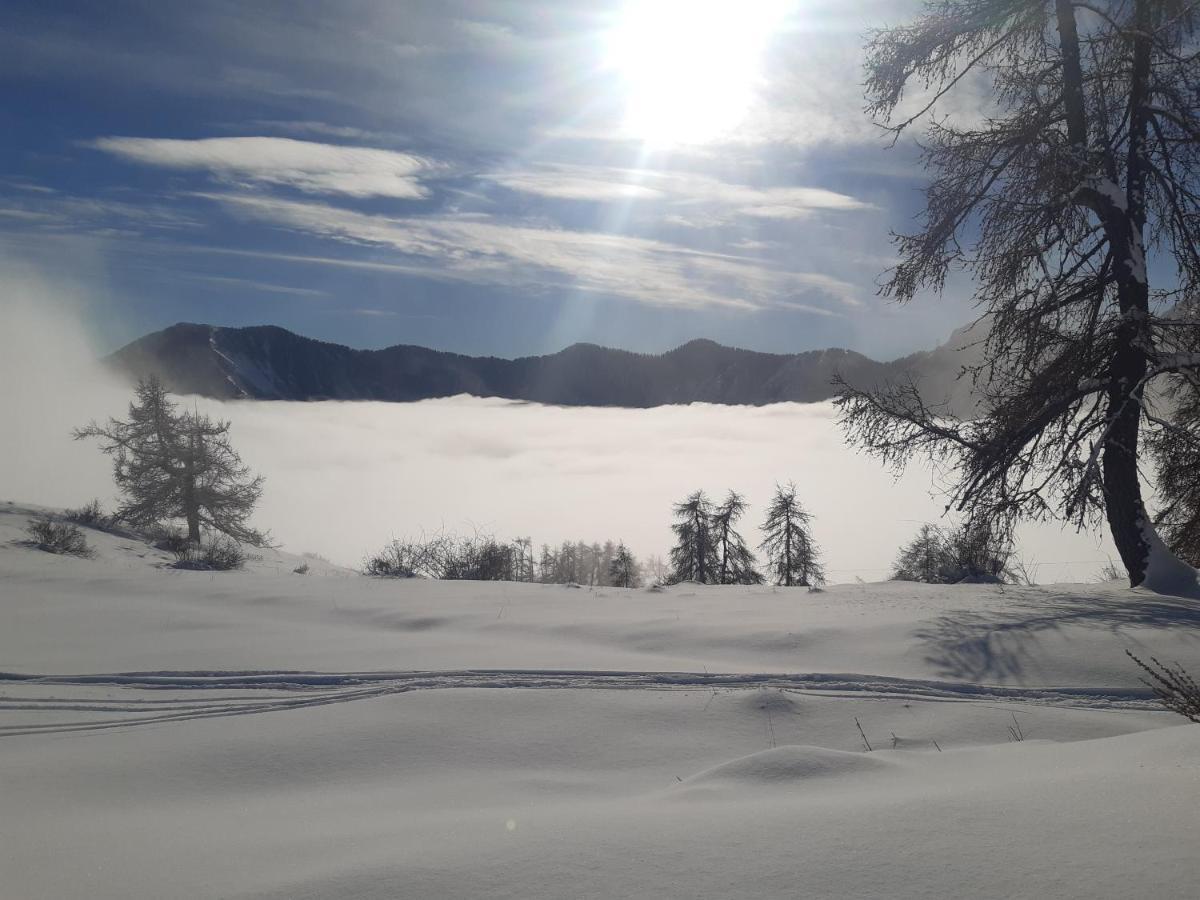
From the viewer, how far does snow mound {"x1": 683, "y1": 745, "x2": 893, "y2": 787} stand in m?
3.27

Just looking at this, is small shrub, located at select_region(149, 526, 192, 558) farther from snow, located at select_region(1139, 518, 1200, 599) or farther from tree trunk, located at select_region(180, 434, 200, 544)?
snow, located at select_region(1139, 518, 1200, 599)

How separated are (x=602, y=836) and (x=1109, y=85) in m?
9.77

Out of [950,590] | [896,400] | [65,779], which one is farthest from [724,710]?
[896,400]

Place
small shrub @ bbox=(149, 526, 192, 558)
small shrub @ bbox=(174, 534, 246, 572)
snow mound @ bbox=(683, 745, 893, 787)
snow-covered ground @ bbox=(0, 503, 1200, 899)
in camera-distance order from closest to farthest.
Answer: snow-covered ground @ bbox=(0, 503, 1200, 899) < snow mound @ bbox=(683, 745, 893, 787) < small shrub @ bbox=(174, 534, 246, 572) < small shrub @ bbox=(149, 526, 192, 558)

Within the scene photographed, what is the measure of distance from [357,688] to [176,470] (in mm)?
30843

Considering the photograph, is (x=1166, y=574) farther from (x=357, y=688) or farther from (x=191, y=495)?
(x=191, y=495)

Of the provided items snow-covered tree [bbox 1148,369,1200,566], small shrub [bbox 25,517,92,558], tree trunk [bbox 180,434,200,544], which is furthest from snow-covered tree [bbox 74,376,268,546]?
snow-covered tree [bbox 1148,369,1200,566]

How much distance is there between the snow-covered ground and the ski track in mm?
25

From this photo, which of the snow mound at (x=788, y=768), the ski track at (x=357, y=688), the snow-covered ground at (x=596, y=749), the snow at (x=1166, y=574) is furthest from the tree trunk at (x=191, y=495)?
the snow mound at (x=788, y=768)

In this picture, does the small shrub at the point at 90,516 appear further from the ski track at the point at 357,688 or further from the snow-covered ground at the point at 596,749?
the ski track at the point at 357,688

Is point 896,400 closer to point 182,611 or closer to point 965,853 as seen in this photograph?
point 965,853

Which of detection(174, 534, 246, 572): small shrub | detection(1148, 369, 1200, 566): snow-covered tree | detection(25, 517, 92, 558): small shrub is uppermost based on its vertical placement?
detection(1148, 369, 1200, 566): snow-covered tree

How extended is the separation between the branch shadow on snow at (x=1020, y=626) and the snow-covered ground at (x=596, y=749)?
0.03 metres

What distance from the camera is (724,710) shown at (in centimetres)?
452
